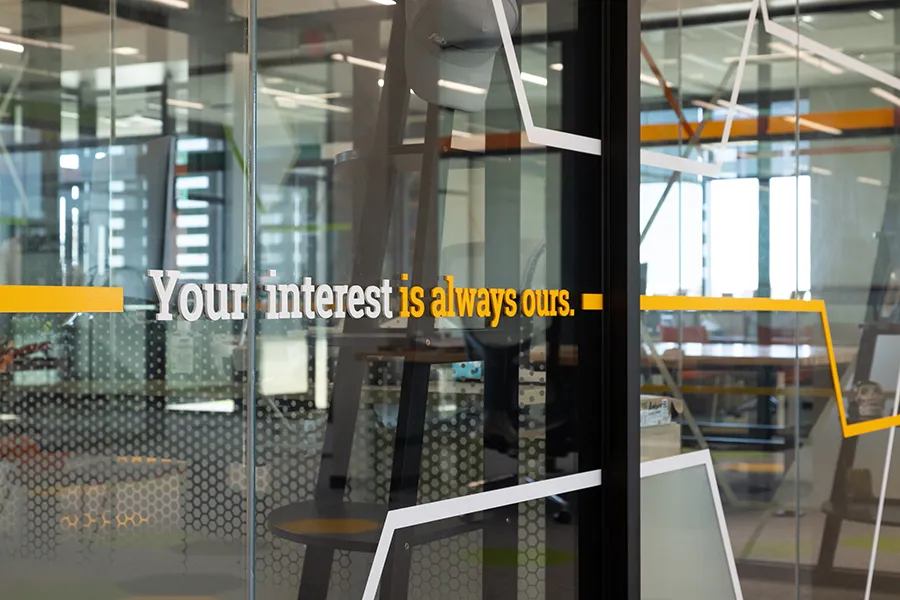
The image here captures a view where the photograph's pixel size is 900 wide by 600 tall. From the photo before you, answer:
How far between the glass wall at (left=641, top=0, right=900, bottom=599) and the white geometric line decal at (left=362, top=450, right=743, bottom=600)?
39mm

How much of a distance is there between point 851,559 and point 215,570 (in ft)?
8.48

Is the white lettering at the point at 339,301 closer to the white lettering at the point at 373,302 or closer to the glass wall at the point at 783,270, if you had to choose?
the white lettering at the point at 373,302

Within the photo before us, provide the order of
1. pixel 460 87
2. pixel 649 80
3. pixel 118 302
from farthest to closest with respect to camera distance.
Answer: pixel 649 80, pixel 460 87, pixel 118 302

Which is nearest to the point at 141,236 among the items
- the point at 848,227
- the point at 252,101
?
the point at 252,101

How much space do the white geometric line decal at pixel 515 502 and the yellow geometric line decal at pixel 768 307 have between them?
42cm

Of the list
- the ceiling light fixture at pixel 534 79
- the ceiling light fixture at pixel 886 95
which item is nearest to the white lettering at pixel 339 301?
the ceiling light fixture at pixel 534 79

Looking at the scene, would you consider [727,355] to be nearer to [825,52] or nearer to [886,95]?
[825,52]

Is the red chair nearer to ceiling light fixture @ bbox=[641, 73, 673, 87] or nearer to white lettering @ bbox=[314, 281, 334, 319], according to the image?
ceiling light fixture @ bbox=[641, 73, 673, 87]

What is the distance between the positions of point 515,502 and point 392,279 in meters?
0.71

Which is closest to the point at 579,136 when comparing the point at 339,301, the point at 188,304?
the point at 339,301

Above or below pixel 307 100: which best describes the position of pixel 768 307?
below

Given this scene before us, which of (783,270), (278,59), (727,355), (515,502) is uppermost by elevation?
(278,59)

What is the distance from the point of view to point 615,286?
9.87 ft

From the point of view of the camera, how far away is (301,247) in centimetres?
219
